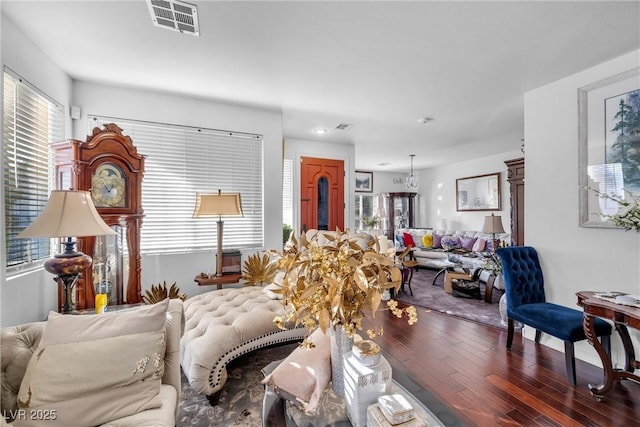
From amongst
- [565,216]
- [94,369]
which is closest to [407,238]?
[565,216]

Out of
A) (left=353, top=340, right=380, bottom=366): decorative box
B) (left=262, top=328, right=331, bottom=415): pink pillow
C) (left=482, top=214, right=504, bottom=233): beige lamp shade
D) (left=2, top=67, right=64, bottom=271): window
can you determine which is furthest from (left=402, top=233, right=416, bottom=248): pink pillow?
(left=2, top=67, right=64, bottom=271): window

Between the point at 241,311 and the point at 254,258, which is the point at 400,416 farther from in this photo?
the point at 254,258

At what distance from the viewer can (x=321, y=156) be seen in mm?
4992

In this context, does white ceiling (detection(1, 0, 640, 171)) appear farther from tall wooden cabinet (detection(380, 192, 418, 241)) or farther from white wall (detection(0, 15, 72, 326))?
tall wooden cabinet (detection(380, 192, 418, 241))

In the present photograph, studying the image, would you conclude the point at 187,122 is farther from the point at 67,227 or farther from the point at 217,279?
the point at 67,227

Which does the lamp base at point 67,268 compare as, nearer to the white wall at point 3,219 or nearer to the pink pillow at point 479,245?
the white wall at point 3,219

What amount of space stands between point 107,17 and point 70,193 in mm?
1201

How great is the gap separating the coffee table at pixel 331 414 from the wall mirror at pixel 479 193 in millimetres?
6295

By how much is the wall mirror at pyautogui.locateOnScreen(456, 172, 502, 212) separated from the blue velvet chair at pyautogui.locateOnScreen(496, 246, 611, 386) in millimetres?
4027

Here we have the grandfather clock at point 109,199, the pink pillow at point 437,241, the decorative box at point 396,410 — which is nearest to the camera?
the decorative box at point 396,410

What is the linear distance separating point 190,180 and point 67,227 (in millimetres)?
1763

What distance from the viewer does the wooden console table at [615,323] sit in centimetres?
176

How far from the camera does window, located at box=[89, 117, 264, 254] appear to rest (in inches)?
122

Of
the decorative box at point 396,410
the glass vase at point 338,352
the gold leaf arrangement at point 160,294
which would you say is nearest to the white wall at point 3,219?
the gold leaf arrangement at point 160,294
